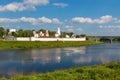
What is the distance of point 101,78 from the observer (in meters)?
22.7

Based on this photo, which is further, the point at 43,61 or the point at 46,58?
the point at 46,58

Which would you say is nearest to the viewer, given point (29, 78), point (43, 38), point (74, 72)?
point (29, 78)

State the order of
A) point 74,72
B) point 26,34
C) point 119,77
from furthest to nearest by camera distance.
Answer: point 26,34 < point 74,72 < point 119,77

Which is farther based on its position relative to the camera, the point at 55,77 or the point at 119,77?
the point at 55,77

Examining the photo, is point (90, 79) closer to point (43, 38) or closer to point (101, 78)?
point (101, 78)

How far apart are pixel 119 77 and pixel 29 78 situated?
7639 millimetres

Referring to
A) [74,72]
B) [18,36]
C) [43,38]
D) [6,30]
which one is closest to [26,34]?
[18,36]

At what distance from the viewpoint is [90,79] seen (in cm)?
2247

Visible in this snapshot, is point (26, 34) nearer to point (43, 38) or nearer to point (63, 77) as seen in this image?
point (43, 38)

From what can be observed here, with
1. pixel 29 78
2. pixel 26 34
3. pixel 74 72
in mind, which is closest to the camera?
pixel 29 78

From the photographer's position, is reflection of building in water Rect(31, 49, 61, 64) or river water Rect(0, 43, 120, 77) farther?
reflection of building in water Rect(31, 49, 61, 64)

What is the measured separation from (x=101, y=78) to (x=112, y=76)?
108 centimetres

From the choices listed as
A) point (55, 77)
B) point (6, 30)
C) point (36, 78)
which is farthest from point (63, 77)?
point (6, 30)

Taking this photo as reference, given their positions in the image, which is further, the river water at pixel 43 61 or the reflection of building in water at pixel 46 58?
the reflection of building in water at pixel 46 58
